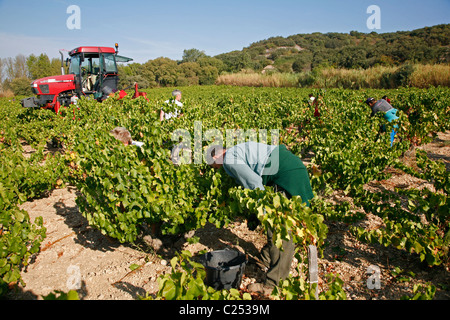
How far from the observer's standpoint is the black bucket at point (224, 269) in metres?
2.64

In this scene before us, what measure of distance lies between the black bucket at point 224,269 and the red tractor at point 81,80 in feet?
27.4

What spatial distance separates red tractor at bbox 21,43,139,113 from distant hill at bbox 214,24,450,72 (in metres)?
29.6

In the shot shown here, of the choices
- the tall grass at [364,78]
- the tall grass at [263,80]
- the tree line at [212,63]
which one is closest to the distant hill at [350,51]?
the tree line at [212,63]

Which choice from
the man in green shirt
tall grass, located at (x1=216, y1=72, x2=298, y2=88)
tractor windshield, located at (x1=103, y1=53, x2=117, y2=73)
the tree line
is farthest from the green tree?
the man in green shirt

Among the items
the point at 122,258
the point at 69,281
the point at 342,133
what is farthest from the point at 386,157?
the point at 69,281

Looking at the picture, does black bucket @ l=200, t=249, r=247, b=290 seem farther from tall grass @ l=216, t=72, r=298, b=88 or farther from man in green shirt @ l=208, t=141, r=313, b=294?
tall grass @ l=216, t=72, r=298, b=88

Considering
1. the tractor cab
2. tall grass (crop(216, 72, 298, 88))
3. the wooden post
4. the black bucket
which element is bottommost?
the black bucket

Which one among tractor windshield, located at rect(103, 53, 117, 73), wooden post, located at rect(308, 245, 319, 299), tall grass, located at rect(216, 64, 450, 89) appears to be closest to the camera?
wooden post, located at rect(308, 245, 319, 299)

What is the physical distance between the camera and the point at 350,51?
51.5 m

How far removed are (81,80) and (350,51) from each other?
5249cm

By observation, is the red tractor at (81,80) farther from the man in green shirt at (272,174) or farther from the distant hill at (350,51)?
the distant hill at (350,51)

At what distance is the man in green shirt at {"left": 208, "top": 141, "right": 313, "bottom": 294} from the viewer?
2660 millimetres

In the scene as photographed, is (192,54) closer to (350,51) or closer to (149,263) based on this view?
(350,51)

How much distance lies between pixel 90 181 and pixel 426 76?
24.3 metres
